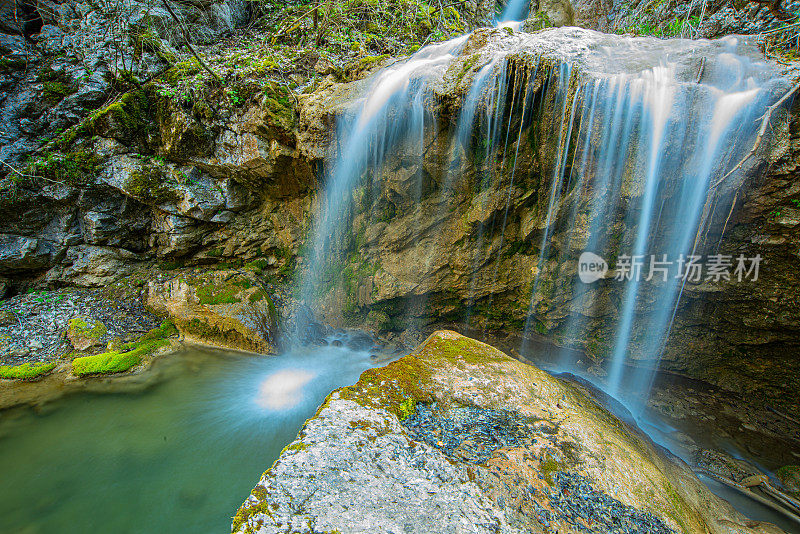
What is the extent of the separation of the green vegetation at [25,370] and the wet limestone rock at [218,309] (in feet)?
5.24

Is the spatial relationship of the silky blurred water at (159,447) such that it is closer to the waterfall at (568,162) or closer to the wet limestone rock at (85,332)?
the wet limestone rock at (85,332)

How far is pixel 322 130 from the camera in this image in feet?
17.6

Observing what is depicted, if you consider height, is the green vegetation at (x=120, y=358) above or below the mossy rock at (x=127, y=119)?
below

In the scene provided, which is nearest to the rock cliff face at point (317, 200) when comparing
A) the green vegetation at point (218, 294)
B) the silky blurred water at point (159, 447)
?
the green vegetation at point (218, 294)

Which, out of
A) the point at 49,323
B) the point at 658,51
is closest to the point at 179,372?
the point at 49,323

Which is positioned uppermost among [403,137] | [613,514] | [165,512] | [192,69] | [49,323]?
[192,69]

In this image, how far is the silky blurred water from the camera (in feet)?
9.73

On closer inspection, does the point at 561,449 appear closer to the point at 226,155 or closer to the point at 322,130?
the point at 322,130

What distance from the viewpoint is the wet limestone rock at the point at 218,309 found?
220 inches

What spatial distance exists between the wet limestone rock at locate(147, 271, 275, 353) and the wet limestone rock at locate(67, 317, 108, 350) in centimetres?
79

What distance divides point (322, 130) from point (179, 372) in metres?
4.57

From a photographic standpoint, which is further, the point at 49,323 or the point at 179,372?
the point at 49,323

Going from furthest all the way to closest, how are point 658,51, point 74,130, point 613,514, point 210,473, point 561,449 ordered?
1. point 74,130
2. point 658,51
3. point 210,473
4. point 561,449
5. point 613,514

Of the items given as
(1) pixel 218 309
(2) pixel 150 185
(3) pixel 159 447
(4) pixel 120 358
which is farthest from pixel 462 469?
(2) pixel 150 185
